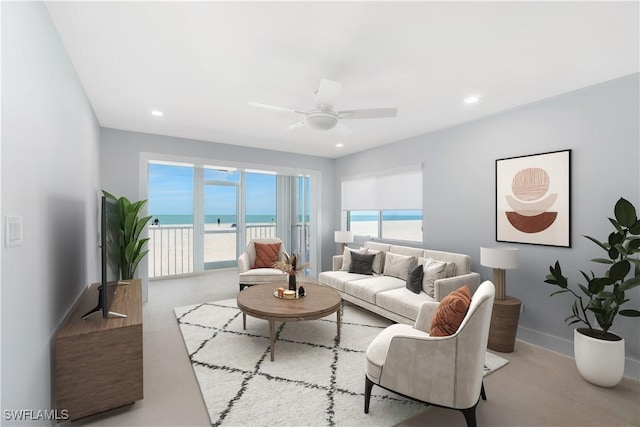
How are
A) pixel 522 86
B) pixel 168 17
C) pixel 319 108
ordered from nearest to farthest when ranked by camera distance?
1. pixel 168 17
2. pixel 319 108
3. pixel 522 86

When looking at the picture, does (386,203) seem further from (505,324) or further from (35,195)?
(35,195)

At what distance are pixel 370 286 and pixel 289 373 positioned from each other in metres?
1.59

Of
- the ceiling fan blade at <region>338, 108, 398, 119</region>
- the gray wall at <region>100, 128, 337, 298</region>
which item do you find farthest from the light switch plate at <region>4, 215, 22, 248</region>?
the gray wall at <region>100, 128, 337, 298</region>

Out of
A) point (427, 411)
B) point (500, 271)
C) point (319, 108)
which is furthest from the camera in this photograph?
point (500, 271)

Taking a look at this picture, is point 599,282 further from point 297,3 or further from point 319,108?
point 297,3

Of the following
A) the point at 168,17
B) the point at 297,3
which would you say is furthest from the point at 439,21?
the point at 168,17

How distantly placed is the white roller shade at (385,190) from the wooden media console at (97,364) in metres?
3.81

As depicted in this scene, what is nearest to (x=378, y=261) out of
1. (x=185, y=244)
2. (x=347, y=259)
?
(x=347, y=259)

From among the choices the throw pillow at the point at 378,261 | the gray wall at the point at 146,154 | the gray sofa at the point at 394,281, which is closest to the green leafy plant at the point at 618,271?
the gray sofa at the point at 394,281

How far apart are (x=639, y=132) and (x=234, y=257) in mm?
6653

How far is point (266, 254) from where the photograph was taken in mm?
4641

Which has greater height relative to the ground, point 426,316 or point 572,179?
point 572,179

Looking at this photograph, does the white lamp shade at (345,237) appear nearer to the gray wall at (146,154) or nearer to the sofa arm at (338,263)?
the sofa arm at (338,263)

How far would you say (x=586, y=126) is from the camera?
106 inches
